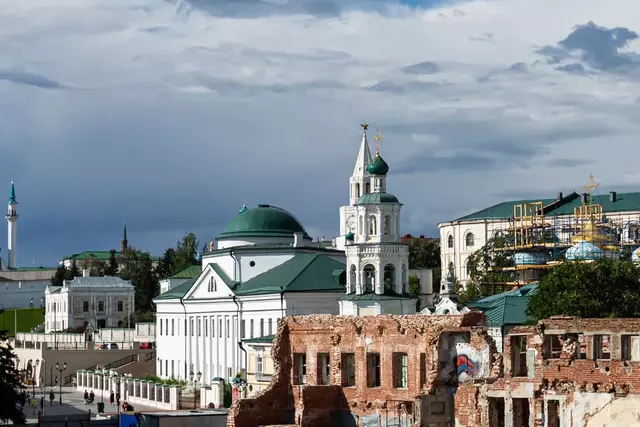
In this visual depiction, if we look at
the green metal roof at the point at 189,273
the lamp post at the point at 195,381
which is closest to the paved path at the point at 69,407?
the lamp post at the point at 195,381

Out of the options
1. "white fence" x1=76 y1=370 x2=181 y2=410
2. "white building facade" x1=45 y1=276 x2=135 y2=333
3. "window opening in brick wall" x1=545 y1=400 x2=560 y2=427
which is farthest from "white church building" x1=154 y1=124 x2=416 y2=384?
"white building facade" x1=45 y1=276 x2=135 y2=333

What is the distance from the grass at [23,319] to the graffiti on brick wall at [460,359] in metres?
115

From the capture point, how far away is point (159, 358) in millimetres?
105812

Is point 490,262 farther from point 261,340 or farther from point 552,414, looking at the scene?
point 552,414

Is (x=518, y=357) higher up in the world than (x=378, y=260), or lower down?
lower down

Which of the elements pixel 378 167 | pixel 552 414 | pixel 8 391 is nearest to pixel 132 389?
pixel 378 167

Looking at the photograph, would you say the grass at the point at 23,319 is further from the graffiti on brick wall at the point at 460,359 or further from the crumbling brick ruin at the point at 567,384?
the crumbling brick ruin at the point at 567,384

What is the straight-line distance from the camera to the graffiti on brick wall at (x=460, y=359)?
1827 inches

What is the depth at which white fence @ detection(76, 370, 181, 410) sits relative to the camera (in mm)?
82750

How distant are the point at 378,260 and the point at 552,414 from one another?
44.8 m

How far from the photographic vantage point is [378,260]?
8581 cm

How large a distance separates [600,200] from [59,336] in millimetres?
52989

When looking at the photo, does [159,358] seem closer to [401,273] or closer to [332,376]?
[401,273]

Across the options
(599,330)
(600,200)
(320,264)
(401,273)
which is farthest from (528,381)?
(600,200)
